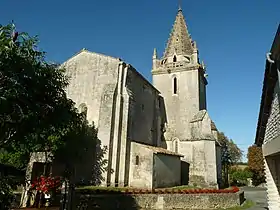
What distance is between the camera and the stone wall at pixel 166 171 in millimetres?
24081

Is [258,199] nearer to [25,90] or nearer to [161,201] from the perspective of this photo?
[161,201]

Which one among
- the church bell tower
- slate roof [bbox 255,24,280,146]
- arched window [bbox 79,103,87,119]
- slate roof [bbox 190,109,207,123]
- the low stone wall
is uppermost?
the church bell tower

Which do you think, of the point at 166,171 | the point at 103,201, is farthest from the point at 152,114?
the point at 103,201

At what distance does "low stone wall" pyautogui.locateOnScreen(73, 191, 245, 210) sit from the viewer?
17078 mm

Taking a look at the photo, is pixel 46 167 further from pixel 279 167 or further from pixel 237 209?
pixel 237 209

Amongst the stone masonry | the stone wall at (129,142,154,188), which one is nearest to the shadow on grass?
the stone masonry

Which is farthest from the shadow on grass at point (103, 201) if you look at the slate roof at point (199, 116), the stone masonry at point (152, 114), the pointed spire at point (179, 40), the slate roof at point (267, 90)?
the pointed spire at point (179, 40)

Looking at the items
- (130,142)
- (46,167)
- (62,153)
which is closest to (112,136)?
(130,142)

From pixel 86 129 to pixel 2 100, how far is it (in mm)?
13934

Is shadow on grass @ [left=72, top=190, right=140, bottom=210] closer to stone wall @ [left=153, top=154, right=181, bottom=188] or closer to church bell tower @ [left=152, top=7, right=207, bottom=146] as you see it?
stone wall @ [left=153, top=154, right=181, bottom=188]

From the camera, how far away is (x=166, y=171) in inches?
1020

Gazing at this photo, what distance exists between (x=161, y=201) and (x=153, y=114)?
47.9 ft

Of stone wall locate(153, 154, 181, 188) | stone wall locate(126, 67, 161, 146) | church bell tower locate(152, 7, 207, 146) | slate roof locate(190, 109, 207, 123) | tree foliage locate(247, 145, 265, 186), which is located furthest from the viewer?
tree foliage locate(247, 145, 265, 186)

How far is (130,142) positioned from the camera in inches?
953
